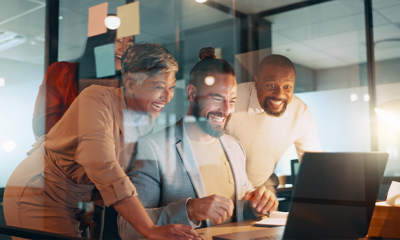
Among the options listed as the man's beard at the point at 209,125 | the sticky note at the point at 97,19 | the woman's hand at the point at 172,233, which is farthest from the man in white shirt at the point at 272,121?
the sticky note at the point at 97,19

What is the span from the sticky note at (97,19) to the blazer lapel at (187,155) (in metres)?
0.62

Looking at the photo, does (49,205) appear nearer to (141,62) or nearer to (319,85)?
(141,62)

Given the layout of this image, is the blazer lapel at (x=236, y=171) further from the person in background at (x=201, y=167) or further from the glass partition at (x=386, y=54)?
the glass partition at (x=386, y=54)

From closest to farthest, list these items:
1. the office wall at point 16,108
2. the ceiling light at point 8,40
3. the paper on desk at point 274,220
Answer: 1. the paper on desk at point 274,220
2. the office wall at point 16,108
3. the ceiling light at point 8,40

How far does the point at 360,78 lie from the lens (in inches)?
72.2

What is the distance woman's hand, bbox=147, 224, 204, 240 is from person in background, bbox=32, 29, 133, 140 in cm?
72

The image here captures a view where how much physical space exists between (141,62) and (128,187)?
0.57 meters

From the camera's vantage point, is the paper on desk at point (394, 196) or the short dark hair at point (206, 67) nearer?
the paper on desk at point (394, 196)

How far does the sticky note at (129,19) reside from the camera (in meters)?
1.58

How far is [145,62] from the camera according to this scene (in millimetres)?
1488

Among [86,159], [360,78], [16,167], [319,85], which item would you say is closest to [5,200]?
[16,167]

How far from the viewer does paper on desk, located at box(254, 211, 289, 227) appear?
4.63ft

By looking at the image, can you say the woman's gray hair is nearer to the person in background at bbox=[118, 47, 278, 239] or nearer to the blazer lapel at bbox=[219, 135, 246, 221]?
the person in background at bbox=[118, 47, 278, 239]

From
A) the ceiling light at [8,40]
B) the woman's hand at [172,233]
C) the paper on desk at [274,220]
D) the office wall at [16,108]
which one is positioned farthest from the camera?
the ceiling light at [8,40]
